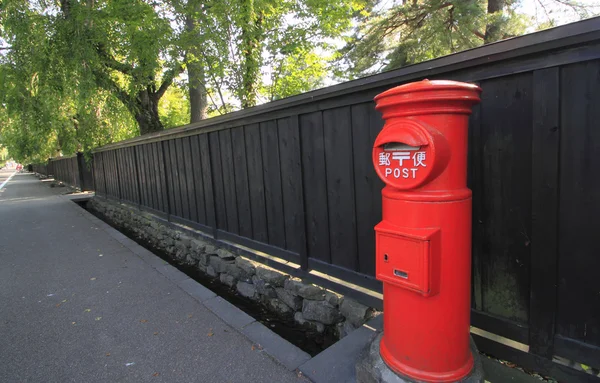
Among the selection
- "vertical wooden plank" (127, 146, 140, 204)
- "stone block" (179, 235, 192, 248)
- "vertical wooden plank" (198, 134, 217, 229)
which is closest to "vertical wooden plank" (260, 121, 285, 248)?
"vertical wooden plank" (198, 134, 217, 229)

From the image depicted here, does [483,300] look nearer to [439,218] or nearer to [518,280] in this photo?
[518,280]

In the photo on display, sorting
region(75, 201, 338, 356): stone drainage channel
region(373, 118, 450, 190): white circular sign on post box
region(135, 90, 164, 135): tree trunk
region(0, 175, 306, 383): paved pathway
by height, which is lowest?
region(75, 201, 338, 356): stone drainage channel

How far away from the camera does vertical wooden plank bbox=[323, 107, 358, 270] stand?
3068 millimetres

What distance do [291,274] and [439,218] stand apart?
2.50 m

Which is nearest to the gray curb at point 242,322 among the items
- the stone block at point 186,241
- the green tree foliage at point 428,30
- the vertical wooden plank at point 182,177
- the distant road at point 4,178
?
the stone block at point 186,241

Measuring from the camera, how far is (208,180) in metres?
5.43

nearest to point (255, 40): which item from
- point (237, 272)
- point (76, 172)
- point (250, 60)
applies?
point (250, 60)

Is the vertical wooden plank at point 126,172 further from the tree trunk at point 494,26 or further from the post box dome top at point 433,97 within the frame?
the tree trunk at point 494,26

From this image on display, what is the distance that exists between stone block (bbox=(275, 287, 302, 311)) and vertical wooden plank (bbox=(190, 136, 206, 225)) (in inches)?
93.3

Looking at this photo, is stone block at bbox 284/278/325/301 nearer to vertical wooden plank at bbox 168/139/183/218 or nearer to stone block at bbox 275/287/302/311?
stone block at bbox 275/287/302/311

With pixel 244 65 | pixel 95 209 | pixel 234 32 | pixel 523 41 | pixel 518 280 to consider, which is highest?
pixel 234 32

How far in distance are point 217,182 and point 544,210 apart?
4.27 metres

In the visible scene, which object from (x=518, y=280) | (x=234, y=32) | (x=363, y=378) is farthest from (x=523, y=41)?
(x=234, y=32)

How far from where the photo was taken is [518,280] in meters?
2.13
